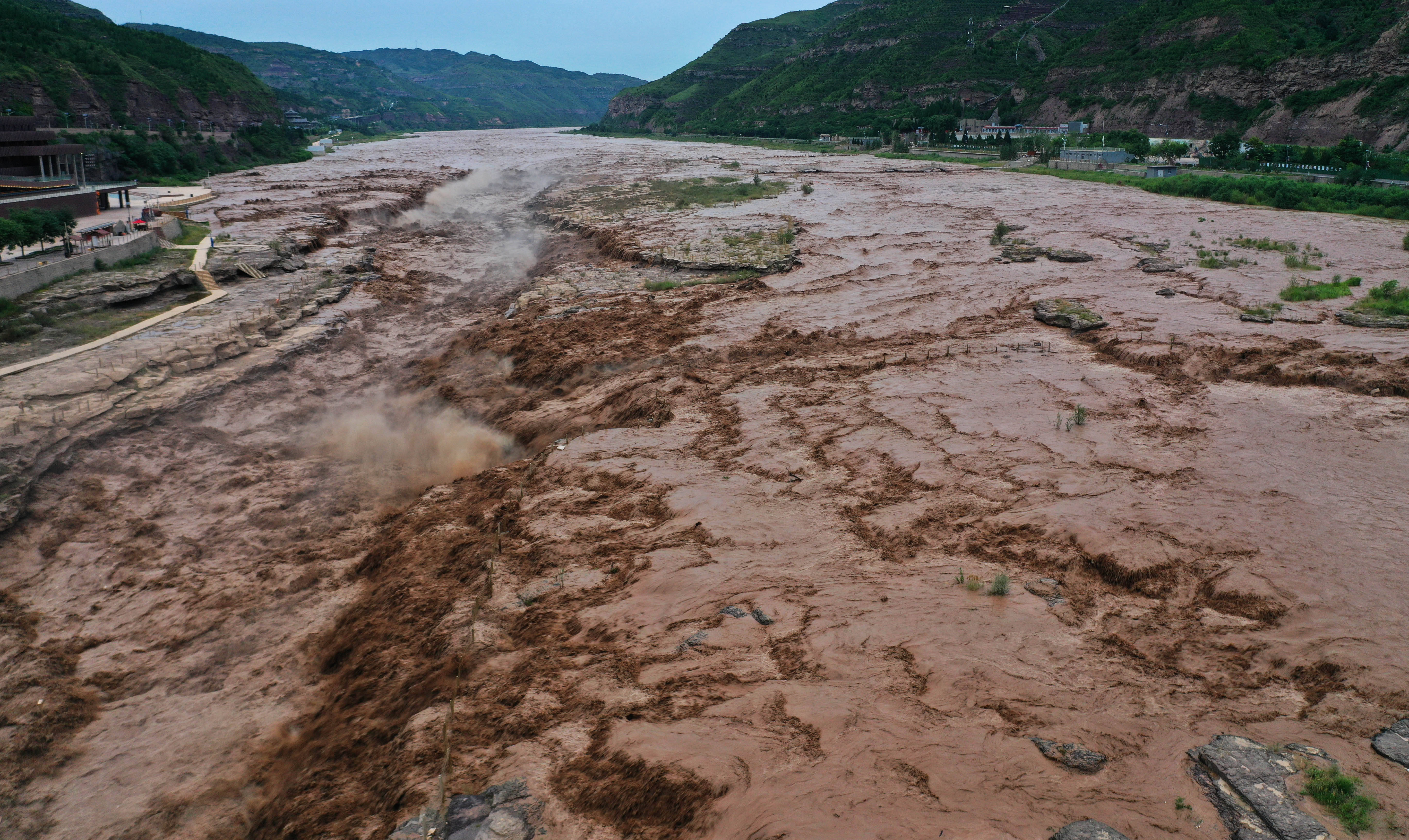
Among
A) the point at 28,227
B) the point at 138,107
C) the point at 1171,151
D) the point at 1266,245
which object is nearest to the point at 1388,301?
the point at 1266,245

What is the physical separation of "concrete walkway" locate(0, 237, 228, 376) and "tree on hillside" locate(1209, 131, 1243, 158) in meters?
57.7

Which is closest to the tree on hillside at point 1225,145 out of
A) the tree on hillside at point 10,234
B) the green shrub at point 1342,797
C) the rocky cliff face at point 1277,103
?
the rocky cliff face at point 1277,103

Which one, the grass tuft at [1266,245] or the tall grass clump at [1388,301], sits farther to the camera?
the grass tuft at [1266,245]

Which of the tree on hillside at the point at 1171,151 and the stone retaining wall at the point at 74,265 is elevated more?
the tree on hillside at the point at 1171,151

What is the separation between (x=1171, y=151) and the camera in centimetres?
5488

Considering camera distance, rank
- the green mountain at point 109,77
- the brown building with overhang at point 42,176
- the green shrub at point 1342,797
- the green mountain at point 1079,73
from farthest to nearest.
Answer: the green mountain at point 1079,73 < the green mountain at point 109,77 < the brown building with overhang at point 42,176 < the green shrub at point 1342,797

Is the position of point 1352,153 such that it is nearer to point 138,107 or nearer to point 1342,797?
point 1342,797

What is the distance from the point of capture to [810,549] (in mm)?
8914

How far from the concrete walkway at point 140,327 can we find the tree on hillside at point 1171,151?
182 feet

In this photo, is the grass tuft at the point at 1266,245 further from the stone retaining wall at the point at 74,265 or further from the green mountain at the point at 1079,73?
the green mountain at the point at 1079,73

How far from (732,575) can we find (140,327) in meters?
17.6

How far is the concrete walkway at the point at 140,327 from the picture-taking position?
1555cm

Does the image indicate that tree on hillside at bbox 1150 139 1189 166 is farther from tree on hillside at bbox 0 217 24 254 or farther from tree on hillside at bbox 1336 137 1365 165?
tree on hillside at bbox 0 217 24 254

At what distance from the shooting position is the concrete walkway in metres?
15.6
